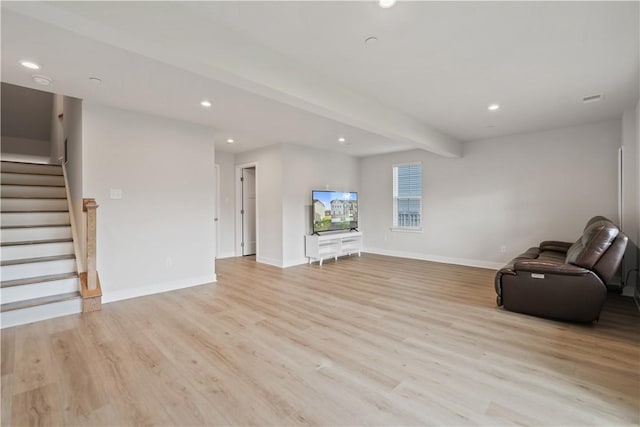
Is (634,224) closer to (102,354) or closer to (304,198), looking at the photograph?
(304,198)

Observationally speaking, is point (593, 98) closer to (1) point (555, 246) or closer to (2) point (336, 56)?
(1) point (555, 246)

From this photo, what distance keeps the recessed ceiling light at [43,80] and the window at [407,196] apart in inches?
236

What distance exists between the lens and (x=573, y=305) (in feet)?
9.56

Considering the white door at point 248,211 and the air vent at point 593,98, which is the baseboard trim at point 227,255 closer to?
the white door at point 248,211

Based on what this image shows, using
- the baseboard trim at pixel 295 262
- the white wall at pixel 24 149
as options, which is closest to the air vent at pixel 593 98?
the baseboard trim at pixel 295 262

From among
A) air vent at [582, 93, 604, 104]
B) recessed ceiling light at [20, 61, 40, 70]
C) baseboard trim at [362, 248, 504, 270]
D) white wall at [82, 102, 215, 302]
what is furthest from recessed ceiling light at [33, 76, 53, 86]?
baseboard trim at [362, 248, 504, 270]

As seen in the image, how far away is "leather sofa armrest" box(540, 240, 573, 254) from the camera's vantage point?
441 cm

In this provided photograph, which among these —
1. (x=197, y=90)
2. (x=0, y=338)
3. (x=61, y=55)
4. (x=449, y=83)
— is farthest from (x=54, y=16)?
(x=449, y=83)

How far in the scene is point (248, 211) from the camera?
7090 millimetres

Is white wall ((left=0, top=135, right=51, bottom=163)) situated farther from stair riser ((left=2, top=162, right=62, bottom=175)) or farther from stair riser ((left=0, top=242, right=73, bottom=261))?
stair riser ((left=0, top=242, right=73, bottom=261))

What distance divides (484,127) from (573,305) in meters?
2.95

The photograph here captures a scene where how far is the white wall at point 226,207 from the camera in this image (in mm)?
6641

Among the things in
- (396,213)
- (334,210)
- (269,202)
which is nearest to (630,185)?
(396,213)

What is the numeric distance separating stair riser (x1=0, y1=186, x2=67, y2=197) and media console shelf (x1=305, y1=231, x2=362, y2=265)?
413cm
